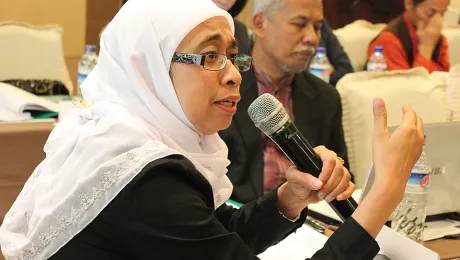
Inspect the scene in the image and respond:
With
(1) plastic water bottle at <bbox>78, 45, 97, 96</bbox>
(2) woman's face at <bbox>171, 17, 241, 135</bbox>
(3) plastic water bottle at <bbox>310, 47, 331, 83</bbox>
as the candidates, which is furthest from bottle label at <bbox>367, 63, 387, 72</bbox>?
(2) woman's face at <bbox>171, 17, 241, 135</bbox>

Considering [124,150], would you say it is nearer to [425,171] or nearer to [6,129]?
[425,171]

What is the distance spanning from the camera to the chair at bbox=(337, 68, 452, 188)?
2201mm

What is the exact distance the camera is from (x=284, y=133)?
1036mm

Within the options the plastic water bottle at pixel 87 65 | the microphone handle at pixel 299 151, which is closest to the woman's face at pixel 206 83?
the microphone handle at pixel 299 151

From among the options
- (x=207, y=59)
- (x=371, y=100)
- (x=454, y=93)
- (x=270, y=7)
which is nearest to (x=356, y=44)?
(x=454, y=93)

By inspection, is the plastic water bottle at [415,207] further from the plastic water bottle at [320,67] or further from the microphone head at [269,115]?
the plastic water bottle at [320,67]

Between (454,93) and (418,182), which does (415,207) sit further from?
(454,93)

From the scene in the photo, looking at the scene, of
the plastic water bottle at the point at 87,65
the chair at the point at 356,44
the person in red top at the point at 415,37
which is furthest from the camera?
the chair at the point at 356,44

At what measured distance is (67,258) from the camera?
41.4 inches

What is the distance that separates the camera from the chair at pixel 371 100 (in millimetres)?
2201

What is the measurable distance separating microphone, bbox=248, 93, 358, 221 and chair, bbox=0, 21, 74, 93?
261cm

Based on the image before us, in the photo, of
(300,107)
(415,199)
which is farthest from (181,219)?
(300,107)

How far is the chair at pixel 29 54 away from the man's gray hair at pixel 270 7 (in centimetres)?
167

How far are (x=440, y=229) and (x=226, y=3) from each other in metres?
1.49
